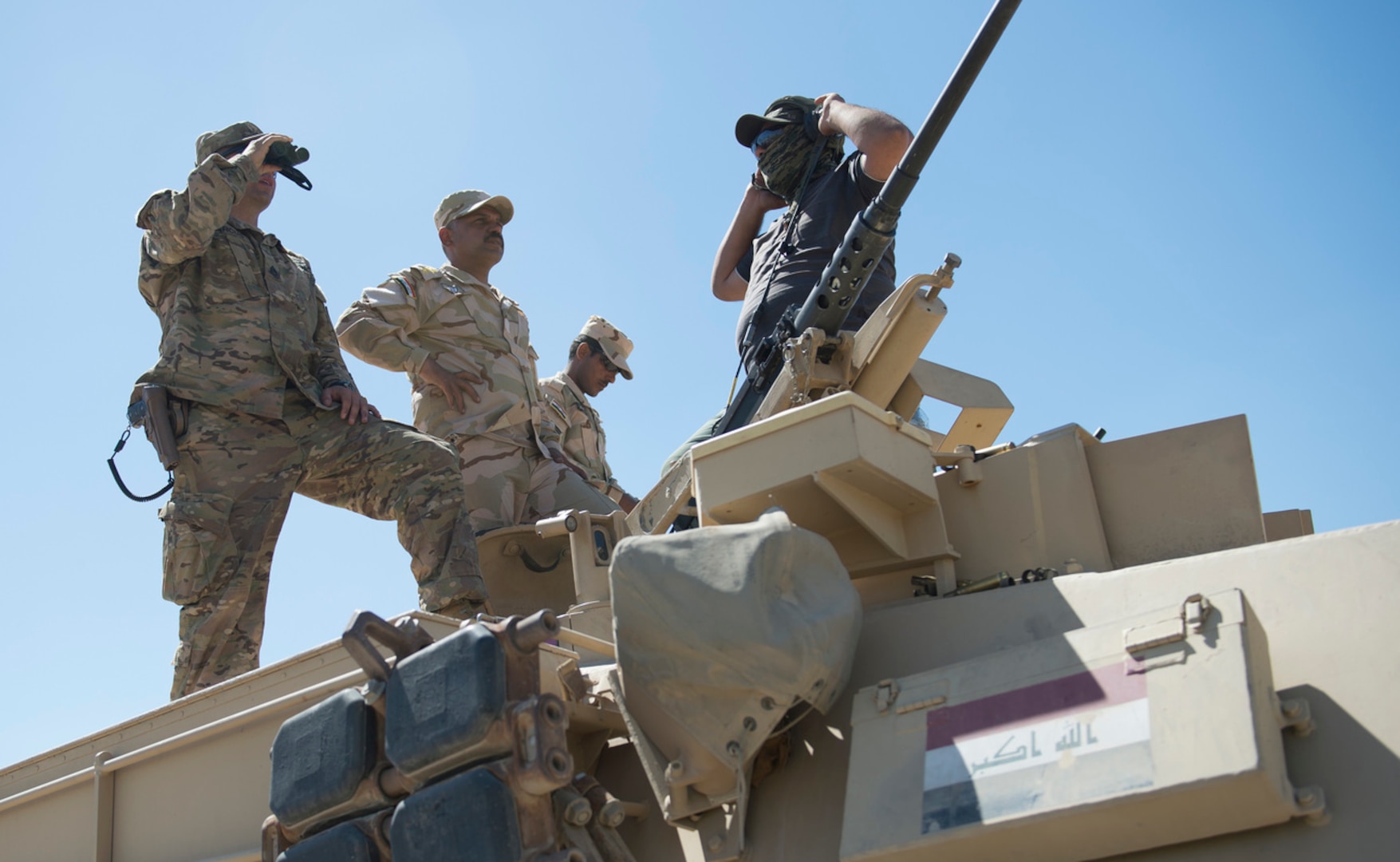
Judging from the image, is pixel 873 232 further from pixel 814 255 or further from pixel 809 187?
pixel 809 187

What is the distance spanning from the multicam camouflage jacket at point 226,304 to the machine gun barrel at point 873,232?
1861mm

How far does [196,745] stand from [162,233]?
2506 mm

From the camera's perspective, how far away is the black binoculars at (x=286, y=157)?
6.10m

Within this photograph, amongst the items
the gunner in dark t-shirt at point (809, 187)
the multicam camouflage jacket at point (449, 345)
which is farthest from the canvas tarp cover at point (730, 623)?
the multicam camouflage jacket at point (449, 345)

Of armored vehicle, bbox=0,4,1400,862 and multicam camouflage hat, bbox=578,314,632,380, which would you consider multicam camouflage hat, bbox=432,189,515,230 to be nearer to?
multicam camouflage hat, bbox=578,314,632,380

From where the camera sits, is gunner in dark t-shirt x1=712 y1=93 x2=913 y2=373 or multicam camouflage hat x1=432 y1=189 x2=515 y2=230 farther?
multicam camouflage hat x1=432 y1=189 x2=515 y2=230

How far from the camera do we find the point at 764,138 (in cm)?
595

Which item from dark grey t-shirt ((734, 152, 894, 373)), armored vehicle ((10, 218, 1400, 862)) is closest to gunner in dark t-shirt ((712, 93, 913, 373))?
dark grey t-shirt ((734, 152, 894, 373))

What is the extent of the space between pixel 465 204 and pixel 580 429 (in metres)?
1.51

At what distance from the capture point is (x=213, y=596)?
5.45m

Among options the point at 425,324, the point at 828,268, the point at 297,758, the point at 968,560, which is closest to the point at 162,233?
the point at 425,324

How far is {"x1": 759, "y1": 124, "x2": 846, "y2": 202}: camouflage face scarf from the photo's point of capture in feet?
19.3

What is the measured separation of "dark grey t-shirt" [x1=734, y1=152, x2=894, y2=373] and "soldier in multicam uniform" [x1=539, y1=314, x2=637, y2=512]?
2.02m

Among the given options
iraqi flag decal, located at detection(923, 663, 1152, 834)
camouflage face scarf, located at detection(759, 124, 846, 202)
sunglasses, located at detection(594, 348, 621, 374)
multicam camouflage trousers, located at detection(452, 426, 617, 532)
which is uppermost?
sunglasses, located at detection(594, 348, 621, 374)
